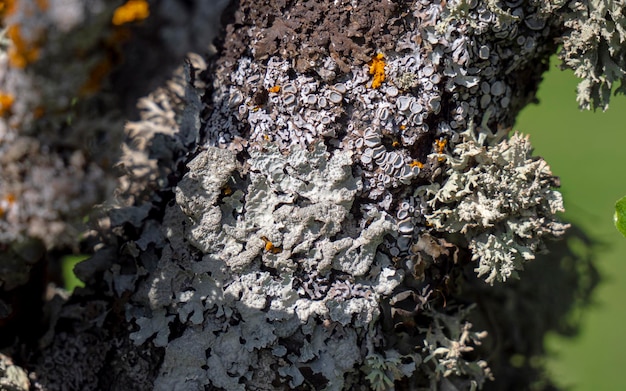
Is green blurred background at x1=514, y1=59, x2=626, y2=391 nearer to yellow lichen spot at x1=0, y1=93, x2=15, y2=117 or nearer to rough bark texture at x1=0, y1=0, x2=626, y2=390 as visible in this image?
rough bark texture at x1=0, y1=0, x2=626, y2=390

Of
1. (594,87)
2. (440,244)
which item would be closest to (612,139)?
(594,87)

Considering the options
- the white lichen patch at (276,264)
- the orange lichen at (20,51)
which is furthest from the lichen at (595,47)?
the orange lichen at (20,51)

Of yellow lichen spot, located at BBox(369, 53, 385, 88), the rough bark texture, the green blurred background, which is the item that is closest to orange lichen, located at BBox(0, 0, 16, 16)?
the rough bark texture

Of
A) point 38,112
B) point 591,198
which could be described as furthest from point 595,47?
point 591,198

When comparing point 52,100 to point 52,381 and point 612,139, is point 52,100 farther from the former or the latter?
point 612,139

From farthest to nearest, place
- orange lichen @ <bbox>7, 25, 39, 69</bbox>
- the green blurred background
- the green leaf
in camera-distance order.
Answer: the green blurred background, the green leaf, orange lichen @ <bbox>7, 25, 39, 69</bbox>

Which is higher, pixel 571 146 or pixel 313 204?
pixel 571 146
